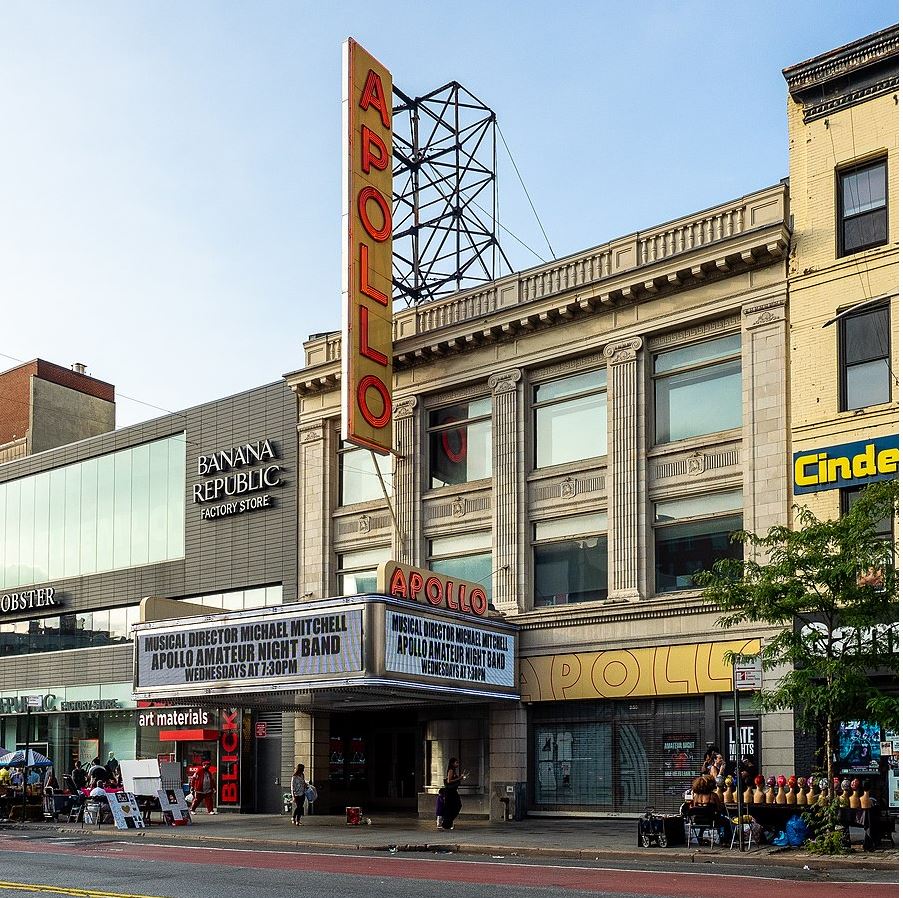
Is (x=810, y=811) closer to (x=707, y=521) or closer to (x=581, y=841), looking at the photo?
(x=581, y=841)

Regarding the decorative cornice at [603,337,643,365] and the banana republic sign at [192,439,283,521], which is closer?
the decorative cornice at [603,337,643,365]

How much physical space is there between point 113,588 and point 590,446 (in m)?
21.0

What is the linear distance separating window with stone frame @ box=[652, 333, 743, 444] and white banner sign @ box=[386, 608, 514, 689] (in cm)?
681

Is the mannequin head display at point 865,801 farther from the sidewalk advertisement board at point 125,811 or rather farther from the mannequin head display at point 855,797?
the sidewalk advertisement board at point 125,811

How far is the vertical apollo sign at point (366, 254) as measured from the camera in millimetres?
34719

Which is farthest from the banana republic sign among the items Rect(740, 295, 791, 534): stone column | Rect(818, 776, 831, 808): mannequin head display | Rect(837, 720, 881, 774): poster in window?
Rect(818, 776, 831, 808): mannequin head display

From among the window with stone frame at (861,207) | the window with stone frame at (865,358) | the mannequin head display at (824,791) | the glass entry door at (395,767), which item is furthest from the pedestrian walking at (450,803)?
the window with stone frame at (861,207)

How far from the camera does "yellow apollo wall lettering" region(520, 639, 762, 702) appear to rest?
30.8m

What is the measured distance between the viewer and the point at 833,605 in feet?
76.7

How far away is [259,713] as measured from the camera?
134 feet

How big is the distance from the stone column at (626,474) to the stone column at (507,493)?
2.95 m

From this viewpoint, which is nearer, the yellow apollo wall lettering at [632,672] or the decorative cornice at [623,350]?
the yellow apollo wall lettering at [632,672]

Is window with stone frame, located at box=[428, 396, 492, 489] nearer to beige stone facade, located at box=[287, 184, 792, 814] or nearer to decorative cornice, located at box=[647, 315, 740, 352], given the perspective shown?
beige stone facade, located at box=[287, 184, 792, 814]

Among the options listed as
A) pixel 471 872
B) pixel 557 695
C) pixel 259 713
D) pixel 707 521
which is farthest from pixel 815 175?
pixel 259 713
